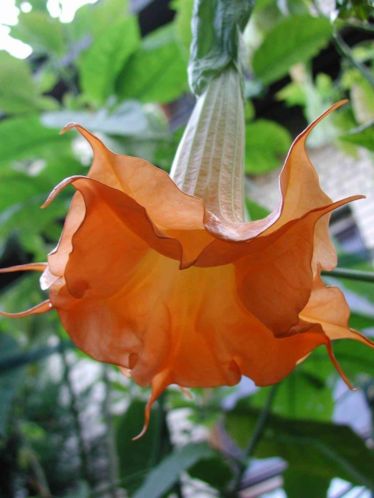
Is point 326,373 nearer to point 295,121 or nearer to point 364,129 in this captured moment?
point 364,129

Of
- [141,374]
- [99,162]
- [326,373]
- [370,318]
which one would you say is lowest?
[326,373]

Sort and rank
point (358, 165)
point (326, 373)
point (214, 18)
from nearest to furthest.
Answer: point (214, 18) → point (326, 373) → point (358, 165)

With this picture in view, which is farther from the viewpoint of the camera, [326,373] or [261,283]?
[326,373]

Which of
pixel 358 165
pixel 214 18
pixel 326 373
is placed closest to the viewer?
pixel 214 18

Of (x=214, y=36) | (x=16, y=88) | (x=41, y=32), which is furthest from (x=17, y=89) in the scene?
(x=214, y=36)

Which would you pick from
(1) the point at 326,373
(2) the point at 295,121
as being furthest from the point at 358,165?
(1) the point at 326,373

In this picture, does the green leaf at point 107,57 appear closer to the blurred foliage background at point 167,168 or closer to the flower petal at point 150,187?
the blurred foliage background at point 167,168

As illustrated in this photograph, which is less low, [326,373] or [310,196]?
[310,196]
